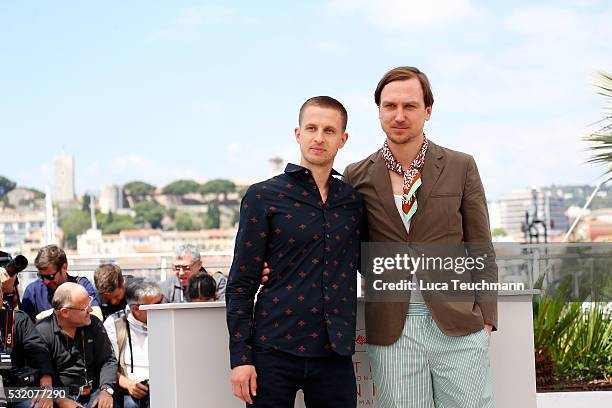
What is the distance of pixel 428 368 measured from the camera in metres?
3.28

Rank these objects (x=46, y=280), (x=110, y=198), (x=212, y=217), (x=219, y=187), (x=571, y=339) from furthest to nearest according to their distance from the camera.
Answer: (x=110, y=198), (x=219, y=187), (x=212, y=217), (x=571, y=339), (x=46, y=280)

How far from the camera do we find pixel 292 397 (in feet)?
10.5

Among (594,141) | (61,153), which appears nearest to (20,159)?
(61,153)

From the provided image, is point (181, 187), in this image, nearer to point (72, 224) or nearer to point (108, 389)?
point (72, 224)

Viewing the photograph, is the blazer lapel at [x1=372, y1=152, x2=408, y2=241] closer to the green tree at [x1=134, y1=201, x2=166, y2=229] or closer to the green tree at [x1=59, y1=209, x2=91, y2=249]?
the green tree at [x1=134, y1=201, x2=166, y2=229]

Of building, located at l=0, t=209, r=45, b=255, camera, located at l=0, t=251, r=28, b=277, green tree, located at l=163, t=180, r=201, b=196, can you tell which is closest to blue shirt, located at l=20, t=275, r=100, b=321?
camera, located at l=0, t=251, r=28, b=277

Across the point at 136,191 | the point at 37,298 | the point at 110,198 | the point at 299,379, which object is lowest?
the point at 299,379

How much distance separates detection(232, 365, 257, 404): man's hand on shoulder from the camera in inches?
123

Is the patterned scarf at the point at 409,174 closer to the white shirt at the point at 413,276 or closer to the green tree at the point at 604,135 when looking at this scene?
the white shirt at the point at 413,276

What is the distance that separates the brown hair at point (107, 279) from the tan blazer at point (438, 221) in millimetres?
3797

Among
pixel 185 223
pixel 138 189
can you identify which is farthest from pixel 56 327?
pixel 138 189

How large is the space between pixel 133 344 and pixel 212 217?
378 feet

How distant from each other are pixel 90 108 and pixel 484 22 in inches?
2101

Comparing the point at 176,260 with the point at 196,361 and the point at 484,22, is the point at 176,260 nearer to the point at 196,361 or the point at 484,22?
the point at 196,361
